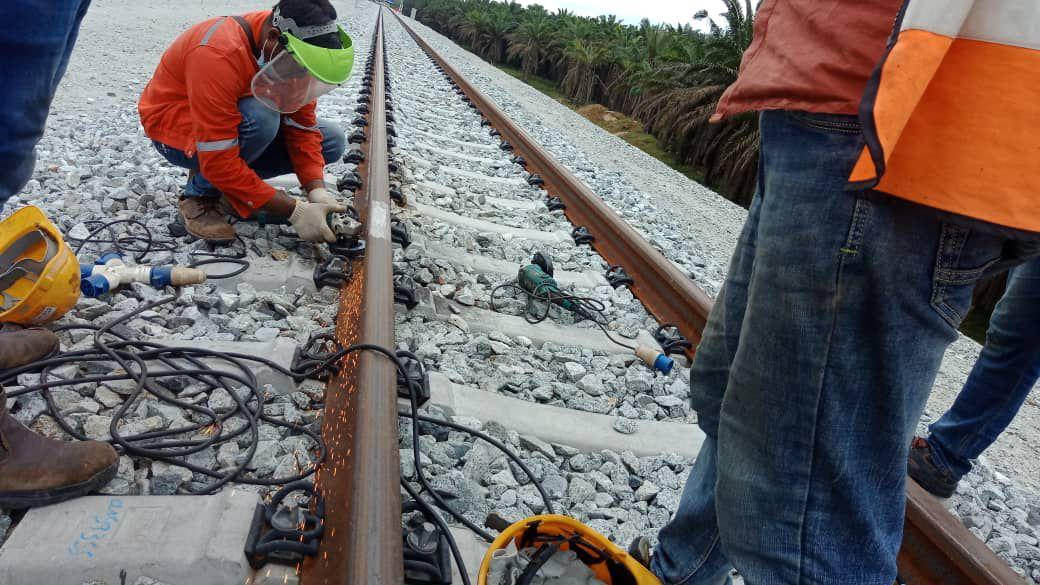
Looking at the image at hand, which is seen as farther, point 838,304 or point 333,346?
point 333,346

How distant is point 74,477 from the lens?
1.52 m

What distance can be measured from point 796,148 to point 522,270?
2.11 m

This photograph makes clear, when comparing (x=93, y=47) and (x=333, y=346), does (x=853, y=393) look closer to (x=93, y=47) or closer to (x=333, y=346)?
(x=333, y=346)

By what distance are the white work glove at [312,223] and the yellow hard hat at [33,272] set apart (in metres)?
0.98

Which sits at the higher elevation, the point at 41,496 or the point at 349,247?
the point at 349,247

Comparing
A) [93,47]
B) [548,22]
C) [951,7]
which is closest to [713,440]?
[951,7]

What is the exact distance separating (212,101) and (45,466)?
1.96m

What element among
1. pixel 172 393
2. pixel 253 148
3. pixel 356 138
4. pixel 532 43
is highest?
pixel 532 43

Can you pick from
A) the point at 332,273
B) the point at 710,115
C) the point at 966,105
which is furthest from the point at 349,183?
the point at 710,115

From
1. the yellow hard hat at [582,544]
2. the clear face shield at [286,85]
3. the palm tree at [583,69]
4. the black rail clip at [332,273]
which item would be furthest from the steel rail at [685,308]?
the palm tree at [583,69]

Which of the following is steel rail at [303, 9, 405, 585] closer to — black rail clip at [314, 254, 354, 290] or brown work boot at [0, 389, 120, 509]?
black rail clip at [314, 254, 354, 290]

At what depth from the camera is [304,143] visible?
11.5 ft

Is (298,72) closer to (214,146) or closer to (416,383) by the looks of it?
(214,146)

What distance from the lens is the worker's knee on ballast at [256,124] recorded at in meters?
3.22
